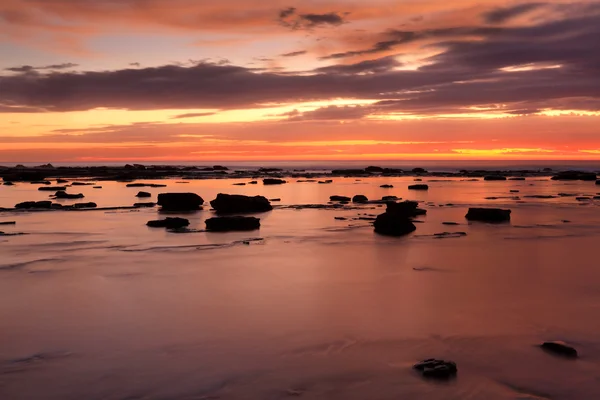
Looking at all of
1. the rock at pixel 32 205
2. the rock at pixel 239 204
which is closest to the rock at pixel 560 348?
the rock at pixel 239 204

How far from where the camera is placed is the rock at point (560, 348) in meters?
8.05

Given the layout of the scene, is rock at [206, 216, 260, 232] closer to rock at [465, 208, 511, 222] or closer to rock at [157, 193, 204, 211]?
rock at [157, 193, 204, 211]

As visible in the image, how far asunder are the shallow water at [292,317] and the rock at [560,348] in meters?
0.15

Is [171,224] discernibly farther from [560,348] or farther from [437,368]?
[560,348]

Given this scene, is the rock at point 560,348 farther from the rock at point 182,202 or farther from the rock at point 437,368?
the rock at point 182,202

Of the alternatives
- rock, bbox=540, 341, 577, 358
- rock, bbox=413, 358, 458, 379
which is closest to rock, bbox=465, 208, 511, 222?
rock, bbox=540, 341, 577, 358

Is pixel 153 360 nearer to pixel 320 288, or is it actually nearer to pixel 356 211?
pixel 320 288

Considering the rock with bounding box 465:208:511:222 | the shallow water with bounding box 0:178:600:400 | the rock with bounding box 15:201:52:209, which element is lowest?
the shallow water with bounding box 0:178:600:400

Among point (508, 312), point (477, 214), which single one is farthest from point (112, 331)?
point (477, 214)

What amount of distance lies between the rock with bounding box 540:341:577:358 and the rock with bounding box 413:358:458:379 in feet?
5.93

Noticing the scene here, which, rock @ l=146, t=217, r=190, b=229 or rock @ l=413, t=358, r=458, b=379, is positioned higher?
rock @ l=146, t=217, r=190, b=229

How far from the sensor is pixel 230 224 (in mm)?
22766

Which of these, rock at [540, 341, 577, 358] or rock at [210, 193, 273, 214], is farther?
rock at [210, 193, 273, 214]

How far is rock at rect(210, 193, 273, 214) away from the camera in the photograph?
96.5ft
